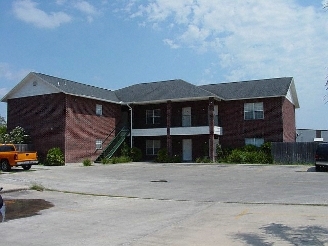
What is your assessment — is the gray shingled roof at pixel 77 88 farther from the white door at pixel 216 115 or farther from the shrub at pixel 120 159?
the white door at pixel 216 115

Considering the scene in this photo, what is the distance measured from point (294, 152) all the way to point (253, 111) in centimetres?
540

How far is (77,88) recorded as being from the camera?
1319 inches

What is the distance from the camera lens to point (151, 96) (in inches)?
1455

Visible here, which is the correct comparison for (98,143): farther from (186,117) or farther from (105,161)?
(186,117)

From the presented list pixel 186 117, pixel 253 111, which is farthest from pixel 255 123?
pixel 186 117

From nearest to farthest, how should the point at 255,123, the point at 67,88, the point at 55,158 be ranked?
1. the point at 55,158
2. the point at 67,88
3. the point at 255,123

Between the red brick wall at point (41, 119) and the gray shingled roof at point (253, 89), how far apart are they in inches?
562

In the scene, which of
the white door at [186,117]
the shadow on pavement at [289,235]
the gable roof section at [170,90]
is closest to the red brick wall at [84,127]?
the gable roof section at [170,90]

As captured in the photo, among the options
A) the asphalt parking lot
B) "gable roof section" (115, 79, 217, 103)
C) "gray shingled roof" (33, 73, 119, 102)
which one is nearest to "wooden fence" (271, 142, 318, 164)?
"gable roof section" (115, 79, 217, 103)

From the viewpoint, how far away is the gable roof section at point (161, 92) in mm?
34750

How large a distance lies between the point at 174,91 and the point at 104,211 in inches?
1010

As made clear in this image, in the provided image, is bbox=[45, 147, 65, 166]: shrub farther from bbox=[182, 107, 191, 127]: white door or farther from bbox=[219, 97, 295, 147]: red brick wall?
bbox=[219, 97, 295, 147]: red brick wall

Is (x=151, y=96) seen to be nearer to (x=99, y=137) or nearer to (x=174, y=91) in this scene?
(x=174, y=91)

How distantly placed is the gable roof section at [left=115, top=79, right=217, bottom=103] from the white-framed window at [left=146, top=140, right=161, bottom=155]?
435 cm
